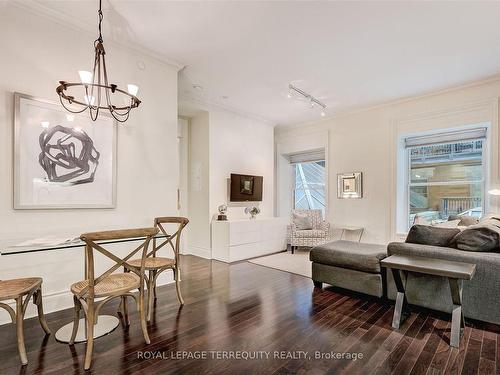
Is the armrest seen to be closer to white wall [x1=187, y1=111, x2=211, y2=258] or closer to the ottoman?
the ottoman

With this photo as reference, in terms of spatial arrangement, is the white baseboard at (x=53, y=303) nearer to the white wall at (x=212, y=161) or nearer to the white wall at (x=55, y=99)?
the white wall at (x=55, y=99)

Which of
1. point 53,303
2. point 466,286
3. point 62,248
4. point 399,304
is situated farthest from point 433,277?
point 53,303

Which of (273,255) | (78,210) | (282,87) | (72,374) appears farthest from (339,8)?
(273,255)

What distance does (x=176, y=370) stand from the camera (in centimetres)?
181

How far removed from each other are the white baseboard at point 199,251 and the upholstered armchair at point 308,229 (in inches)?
67.8

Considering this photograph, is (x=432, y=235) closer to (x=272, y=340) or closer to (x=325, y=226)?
(x=272, y=340)

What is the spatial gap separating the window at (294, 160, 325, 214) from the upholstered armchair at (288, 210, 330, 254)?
0.67 m

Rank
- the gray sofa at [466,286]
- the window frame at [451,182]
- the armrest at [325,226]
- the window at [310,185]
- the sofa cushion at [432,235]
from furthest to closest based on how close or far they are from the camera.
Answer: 1. the window at [310,185]
2. the armrest at [325,226]
3. the window frame at [451,182]
4. the sofa cushion at [432,235]
5. the gray sofa at [466,286]

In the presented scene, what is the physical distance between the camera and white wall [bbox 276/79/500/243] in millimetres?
4230

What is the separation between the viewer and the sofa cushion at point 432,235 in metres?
2.71

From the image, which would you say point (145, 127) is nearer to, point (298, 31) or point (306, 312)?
point (298, 31)

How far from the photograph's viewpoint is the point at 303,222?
19.3ft

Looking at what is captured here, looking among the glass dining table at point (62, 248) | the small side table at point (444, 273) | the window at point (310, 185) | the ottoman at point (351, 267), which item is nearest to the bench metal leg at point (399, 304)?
the small side table at point (444, 273)

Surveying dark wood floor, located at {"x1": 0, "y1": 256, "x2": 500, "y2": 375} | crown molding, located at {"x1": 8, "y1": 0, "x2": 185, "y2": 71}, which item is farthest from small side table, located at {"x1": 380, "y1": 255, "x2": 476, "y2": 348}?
crown molding, located at {"x1": 8, "y1": 0, "x2": 185, "y2": 71}
